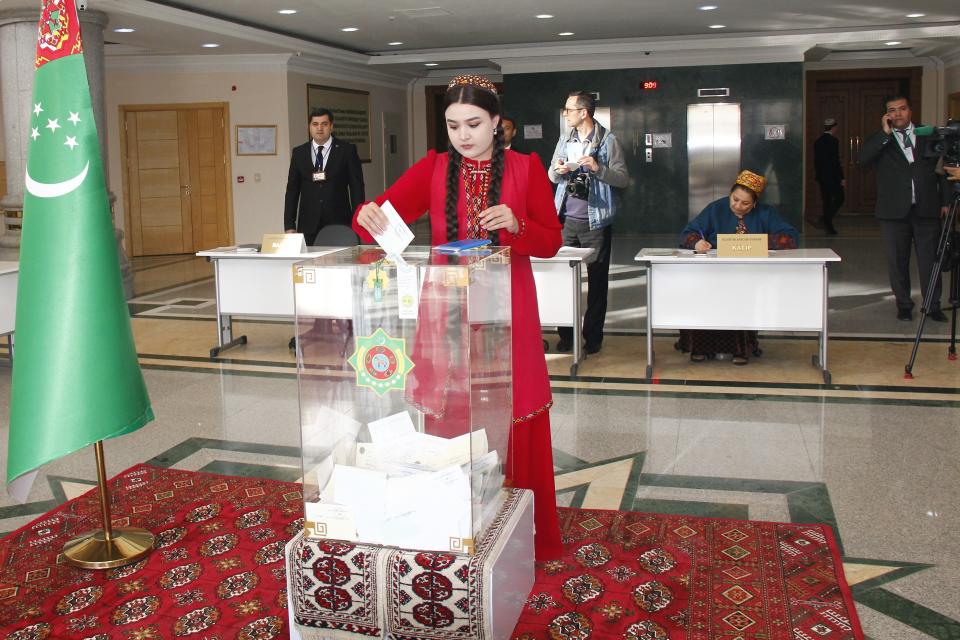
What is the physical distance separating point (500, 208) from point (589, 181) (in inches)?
139

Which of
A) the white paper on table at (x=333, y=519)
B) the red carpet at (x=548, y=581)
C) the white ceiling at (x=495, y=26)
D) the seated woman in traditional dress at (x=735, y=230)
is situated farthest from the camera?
the white ceiling at (x=495, y=26)

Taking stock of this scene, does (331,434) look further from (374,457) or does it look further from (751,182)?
(751,182)

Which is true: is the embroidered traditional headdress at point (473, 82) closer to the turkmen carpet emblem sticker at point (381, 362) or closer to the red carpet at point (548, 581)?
the turkmen carpet emblem sticker at point (381, 362)

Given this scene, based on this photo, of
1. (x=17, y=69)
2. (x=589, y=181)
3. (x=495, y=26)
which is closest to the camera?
Answer: (x=589, y=181)

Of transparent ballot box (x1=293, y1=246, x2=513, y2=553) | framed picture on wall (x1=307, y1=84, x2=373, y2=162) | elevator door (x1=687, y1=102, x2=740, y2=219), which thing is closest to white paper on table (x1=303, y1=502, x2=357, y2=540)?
transparent ballot box (x1=293, y1=246, x2=513, y2=553)

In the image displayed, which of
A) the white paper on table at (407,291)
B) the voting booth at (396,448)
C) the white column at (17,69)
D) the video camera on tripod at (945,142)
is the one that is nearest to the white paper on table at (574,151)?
the video camera on tripod at (945,142)

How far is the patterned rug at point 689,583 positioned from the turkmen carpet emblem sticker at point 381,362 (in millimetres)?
892

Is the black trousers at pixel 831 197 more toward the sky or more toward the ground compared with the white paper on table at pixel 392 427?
more toward the sky

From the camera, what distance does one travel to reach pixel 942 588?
9.88ft

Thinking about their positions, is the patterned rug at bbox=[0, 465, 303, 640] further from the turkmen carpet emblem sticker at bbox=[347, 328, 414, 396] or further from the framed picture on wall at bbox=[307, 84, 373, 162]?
the framed picture on wall at bbox=[307, 84, 373, 162]

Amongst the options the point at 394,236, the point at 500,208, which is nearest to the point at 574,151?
the point at 500,208

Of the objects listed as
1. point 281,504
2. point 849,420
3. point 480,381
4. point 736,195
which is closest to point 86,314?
point 281,504

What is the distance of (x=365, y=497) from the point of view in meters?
2.51

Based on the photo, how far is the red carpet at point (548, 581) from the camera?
284 cm
